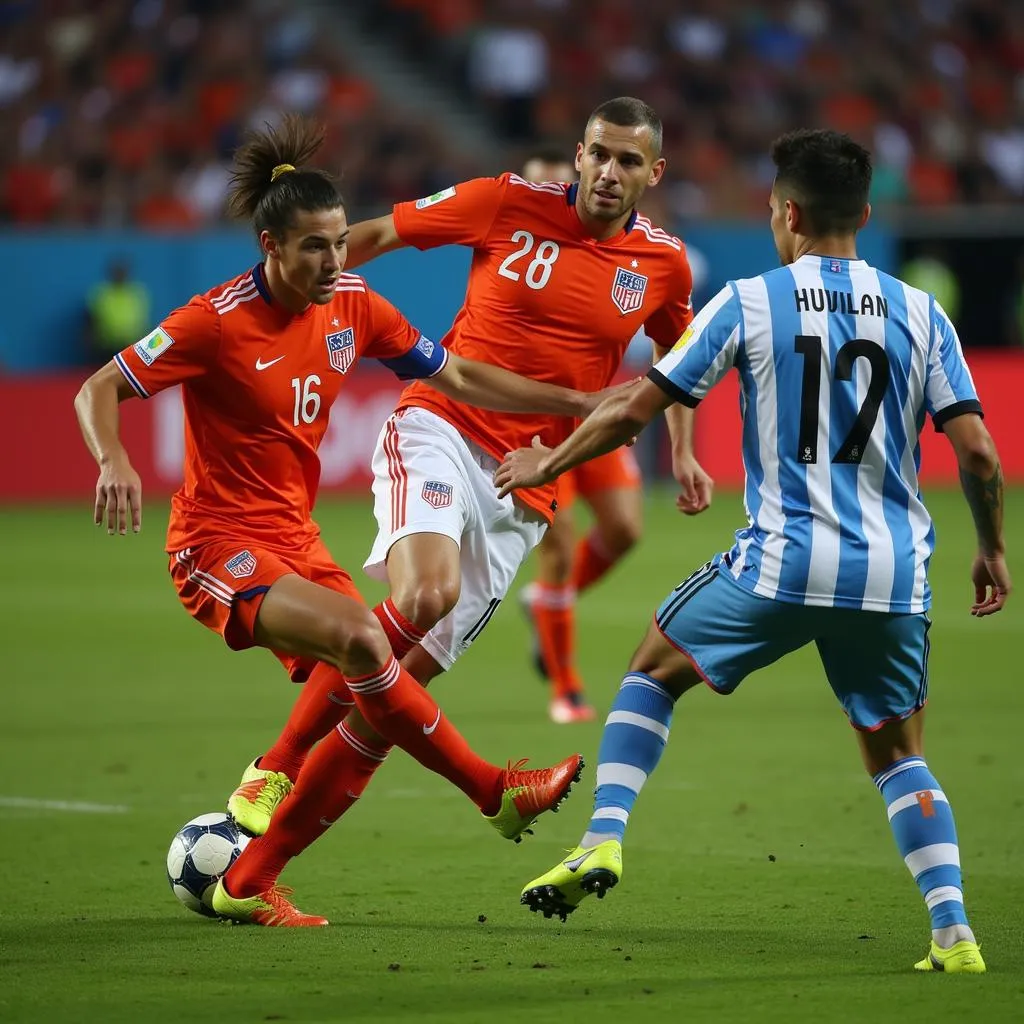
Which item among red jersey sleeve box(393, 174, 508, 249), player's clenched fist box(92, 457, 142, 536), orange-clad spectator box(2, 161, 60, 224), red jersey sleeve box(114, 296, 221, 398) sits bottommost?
player's clenched fist box(92, 457, 142, 536)

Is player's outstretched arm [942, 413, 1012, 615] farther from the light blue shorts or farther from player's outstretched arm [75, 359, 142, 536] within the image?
player's outstretched arm [75, 359, 142, 536]

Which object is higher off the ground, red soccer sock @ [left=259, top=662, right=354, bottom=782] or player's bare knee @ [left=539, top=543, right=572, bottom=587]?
player's bare knee @ [left=539, top=543, right=572, bottom=587]

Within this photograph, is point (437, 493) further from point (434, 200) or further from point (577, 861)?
point (577, 861)

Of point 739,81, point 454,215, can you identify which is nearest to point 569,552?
point 454,215

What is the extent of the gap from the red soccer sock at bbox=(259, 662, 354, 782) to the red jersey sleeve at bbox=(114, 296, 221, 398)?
980 millimetres

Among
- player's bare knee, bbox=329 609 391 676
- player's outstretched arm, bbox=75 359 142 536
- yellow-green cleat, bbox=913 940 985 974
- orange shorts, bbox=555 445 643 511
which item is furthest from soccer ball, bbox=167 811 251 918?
orange shorts, bbox=555 445 643 511

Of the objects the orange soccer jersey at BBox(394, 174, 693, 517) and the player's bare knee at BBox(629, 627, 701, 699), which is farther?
the orange soccer jersey at BBox(394, 174, 693, 517)

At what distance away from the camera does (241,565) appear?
564 centimetres

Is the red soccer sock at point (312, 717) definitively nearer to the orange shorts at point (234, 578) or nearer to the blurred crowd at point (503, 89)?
the orange shorts at point (234, 578)

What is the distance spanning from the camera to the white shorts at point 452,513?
621cm

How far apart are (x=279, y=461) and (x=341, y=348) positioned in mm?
410

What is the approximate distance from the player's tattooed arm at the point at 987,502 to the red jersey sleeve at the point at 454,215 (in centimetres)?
244

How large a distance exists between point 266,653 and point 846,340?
7855 millimetres

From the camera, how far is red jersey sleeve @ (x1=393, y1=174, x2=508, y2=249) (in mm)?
6672
